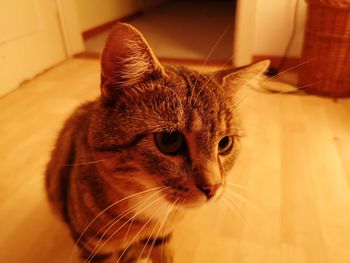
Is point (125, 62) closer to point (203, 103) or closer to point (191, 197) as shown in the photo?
point (203, 103)

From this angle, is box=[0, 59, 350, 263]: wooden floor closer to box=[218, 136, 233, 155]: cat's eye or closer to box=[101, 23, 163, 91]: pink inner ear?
box=[218, 136, 233, 155]: cat's eye

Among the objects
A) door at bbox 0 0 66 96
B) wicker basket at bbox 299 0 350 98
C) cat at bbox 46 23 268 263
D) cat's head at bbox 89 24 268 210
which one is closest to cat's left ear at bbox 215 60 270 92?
cat at bbox 46 23 268 263

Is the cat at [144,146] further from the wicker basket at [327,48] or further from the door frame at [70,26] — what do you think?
the door frame at [70,26]

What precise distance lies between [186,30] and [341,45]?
189 centimetres

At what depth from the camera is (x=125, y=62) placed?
26.5 inches

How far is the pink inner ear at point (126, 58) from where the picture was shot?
633 mm

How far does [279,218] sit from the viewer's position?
44.3 inches

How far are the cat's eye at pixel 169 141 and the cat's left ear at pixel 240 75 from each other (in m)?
0.23

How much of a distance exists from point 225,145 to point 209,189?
155 millimetres

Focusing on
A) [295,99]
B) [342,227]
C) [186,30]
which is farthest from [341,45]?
[186,30]

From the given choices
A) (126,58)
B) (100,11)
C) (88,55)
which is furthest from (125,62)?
(100,11)

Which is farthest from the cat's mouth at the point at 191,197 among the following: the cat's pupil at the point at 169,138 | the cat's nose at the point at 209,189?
the cat's pupil at the point at 169,138

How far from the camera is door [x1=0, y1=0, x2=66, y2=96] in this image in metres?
1.96

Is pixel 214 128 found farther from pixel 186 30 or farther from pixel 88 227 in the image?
pixel 186 30
